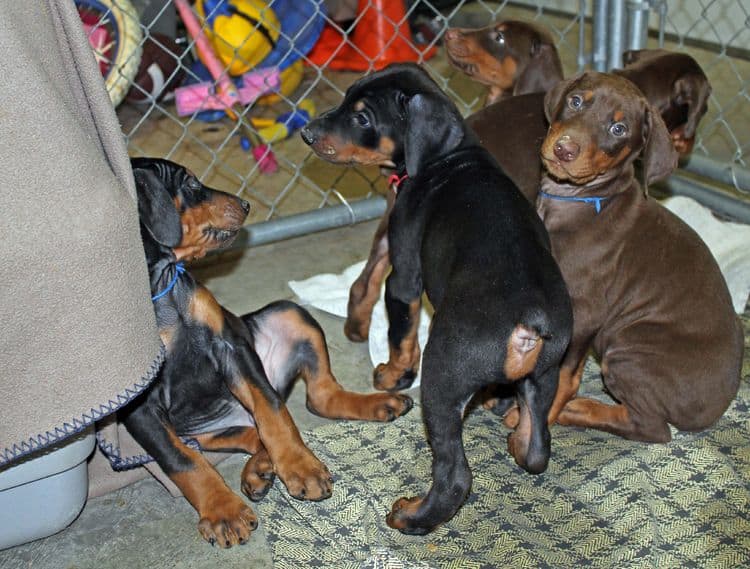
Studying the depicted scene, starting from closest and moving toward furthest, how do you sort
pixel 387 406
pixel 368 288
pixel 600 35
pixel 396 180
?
1. pixel 387 406
2. pixel 396 180
3. pixel 368 288
4. pixel 600 35

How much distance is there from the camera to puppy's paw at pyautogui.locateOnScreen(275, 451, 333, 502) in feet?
11.2

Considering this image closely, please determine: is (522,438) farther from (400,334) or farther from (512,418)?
(400,334)

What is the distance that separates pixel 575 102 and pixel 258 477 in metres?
1.90

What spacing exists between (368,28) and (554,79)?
3517 millimetres

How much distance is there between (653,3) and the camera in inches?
211

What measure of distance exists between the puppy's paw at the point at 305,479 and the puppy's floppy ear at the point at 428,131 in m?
1.19

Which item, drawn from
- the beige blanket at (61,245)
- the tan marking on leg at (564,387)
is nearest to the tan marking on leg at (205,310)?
the beige blanket at (61,245)

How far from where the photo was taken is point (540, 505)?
3465 mm

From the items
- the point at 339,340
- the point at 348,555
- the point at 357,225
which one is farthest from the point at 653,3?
the point at 348,555

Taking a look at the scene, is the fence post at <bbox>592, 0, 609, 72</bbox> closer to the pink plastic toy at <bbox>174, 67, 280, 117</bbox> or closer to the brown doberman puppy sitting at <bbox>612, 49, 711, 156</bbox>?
the brown doberman puppy sitting at <bbox>612, 49, 711, 156</bbox>

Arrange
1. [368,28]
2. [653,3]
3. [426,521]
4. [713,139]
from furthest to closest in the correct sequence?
1. [368,28]
2. [713,139]
3. [653,3]
4. [426,521]

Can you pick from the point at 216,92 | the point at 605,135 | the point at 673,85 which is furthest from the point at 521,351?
the point at 216,92

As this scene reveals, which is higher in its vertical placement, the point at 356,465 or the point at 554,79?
the point at 554,79

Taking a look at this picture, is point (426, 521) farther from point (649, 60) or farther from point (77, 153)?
point (649, 60)
